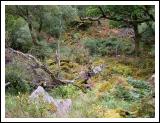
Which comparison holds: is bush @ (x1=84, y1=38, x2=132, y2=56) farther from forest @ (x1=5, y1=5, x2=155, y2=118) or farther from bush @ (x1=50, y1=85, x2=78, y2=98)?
bush @ (x1=50, y1=85, x2=78, y2=98)

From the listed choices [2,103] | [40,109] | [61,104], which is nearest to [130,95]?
[61,104]

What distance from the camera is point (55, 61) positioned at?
68.7 ft

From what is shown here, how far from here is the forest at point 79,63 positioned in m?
12.2

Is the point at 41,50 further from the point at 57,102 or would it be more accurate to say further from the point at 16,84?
the point at 57,102

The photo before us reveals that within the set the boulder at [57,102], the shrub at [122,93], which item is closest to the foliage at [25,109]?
the boulder at [57,102]

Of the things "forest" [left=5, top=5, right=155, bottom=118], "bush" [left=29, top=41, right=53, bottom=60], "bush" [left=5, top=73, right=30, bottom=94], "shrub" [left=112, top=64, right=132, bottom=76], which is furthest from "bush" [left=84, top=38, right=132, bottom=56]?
"bush" [left=5, top=73, right=30, bottom=94]

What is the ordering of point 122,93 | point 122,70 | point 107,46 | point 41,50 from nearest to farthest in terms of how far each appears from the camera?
point 122,93 < point 122,70 < point 41,50 < point 107,46

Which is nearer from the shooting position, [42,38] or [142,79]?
[142,79]

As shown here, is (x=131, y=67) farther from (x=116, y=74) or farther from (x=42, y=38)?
(x=42, y=38)

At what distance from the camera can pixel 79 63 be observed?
841 inches

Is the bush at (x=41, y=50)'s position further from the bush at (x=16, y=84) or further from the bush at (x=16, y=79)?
the bush at (x=16, y=84)

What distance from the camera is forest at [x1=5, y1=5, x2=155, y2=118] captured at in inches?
481

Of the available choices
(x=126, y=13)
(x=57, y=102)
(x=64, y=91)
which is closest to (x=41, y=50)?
(x=64, y=91)

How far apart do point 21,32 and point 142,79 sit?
6.94 m
